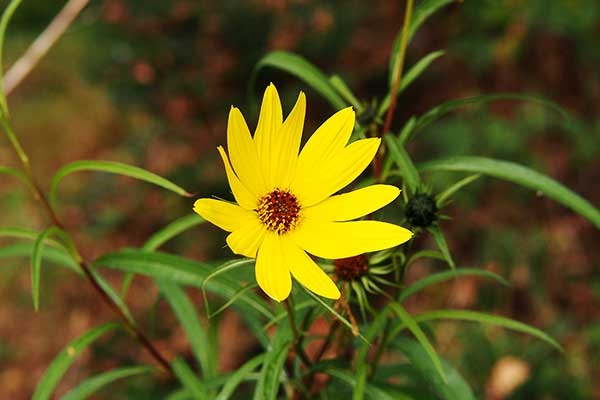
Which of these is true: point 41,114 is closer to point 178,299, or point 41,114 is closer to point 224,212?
point 178,299

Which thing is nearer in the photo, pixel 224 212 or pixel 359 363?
pixel 224 212

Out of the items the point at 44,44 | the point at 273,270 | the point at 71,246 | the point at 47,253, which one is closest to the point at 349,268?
the point at 273,270

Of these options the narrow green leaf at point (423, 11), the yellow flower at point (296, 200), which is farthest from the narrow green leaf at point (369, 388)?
the narrow green leaf at point (423, 11)

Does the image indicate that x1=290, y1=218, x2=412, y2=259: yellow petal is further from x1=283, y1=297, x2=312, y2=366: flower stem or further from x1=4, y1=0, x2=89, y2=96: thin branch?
x1=4, y1=0, x2=89, y2=96: thin branch

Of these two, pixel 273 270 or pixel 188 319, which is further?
pixel 188 319

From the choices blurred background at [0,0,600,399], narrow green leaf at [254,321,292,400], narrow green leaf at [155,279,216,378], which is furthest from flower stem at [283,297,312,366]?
blurred background at [0,0,600,399]

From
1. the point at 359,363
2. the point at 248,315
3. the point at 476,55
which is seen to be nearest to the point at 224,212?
the point at 359,363

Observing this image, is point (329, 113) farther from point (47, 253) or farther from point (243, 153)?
point (243, 153)
